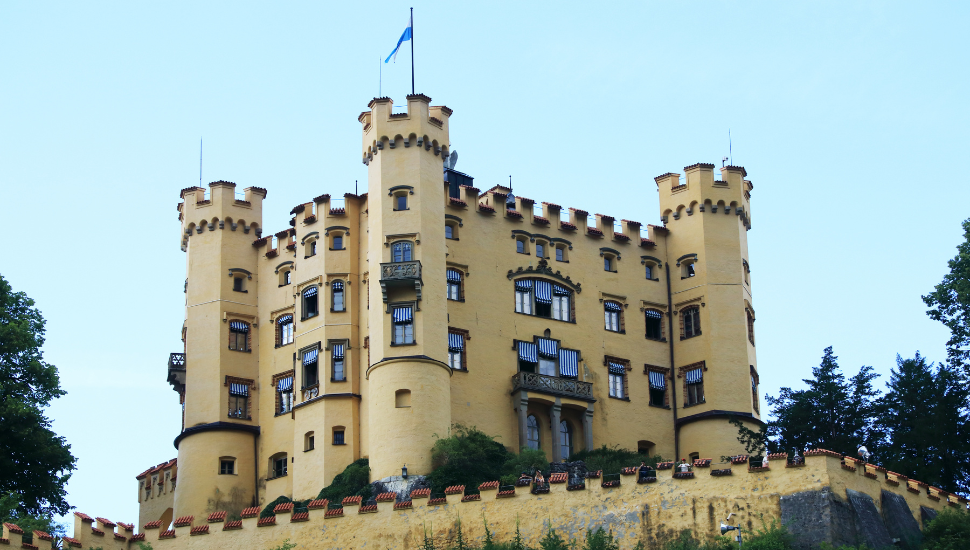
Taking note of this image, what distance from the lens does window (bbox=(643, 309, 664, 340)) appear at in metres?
79.9

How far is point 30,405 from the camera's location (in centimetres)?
6612

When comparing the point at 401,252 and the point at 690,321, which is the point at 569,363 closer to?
the point at 690,321

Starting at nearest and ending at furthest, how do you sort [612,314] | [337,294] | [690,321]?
[337,294] → [612,314] → [690,321]

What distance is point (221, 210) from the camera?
78625 millimetres

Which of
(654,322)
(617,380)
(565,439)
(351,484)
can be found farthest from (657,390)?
(351,484)

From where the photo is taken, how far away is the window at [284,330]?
76.4 metres


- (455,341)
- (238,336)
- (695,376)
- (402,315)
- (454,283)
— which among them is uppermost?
(454,283)

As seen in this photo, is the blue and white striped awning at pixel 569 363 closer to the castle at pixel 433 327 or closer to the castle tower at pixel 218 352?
the castle at pixel 433 327

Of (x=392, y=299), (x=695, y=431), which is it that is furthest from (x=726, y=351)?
(x=392, y=299)

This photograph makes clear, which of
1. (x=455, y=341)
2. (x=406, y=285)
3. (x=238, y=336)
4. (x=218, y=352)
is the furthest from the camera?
(x=238, y=336)

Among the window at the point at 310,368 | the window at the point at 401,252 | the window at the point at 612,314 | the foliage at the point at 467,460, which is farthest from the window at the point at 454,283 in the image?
the window at the point at 612,314

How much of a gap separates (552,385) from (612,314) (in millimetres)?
6283

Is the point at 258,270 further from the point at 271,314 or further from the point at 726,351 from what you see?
the point at 726,351

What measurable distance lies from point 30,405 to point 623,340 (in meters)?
28.3
